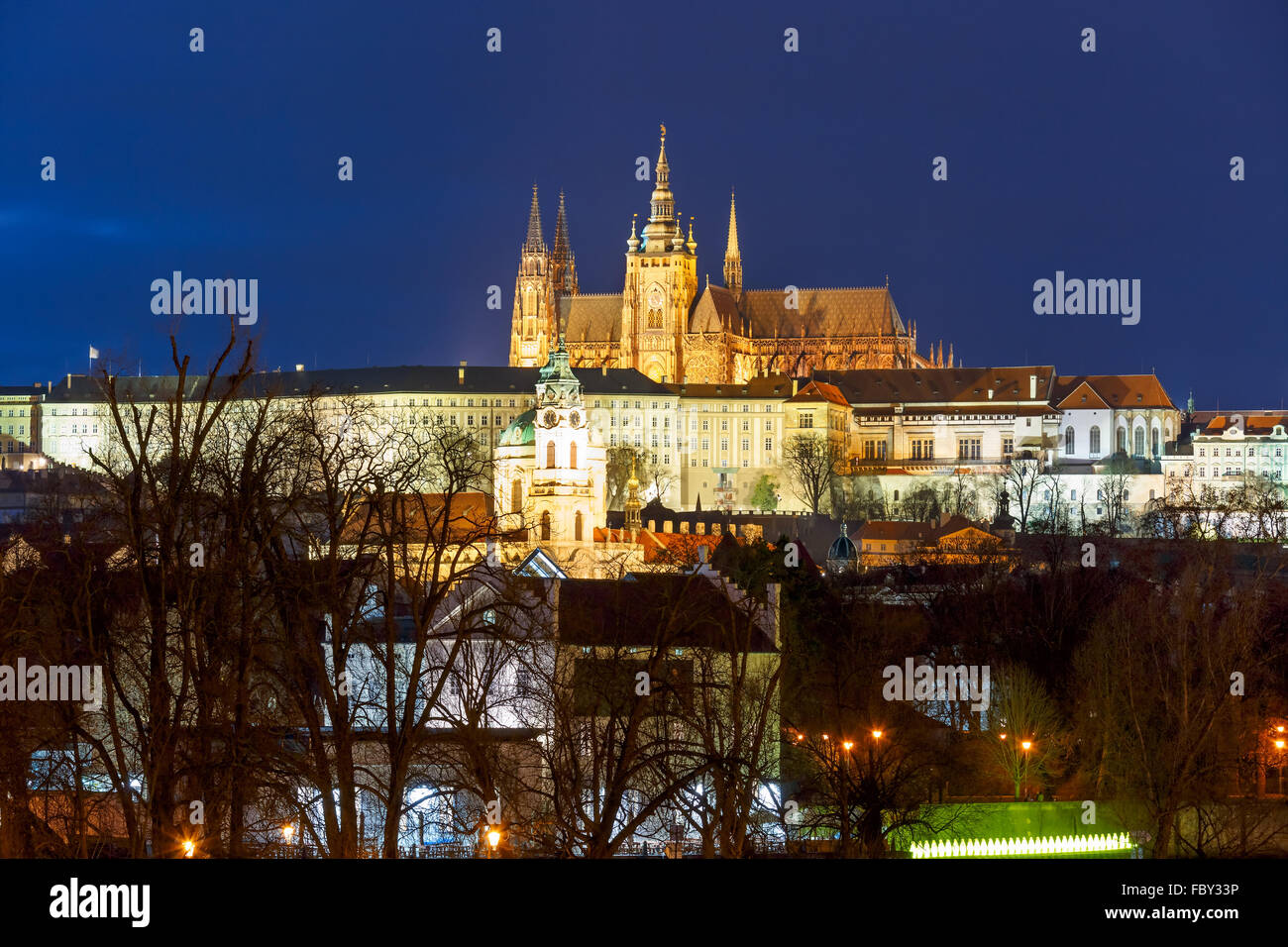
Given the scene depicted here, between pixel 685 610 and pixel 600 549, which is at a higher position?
pixel 600 549

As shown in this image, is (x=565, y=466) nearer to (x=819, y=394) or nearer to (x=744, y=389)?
(x=819, y=394)

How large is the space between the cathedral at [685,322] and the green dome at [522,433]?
6487 cm

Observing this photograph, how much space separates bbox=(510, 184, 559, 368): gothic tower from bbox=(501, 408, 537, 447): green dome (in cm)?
6682

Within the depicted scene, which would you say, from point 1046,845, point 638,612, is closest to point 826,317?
point 638,612

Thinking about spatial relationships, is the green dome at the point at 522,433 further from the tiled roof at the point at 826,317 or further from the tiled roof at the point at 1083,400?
the tiled roof at the point at 826,317

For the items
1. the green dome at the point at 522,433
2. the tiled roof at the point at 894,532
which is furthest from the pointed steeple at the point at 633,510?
the tiled roof at the point at 894,532

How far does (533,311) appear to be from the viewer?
17712 centimetres

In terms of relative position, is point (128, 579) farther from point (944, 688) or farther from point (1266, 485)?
point (1266, 485)

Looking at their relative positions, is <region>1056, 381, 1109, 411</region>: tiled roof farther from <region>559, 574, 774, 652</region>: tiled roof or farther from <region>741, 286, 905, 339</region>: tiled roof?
<region>559, 574, 774, 652</region>: tiled roof

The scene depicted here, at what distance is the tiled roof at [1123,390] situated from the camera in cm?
16362

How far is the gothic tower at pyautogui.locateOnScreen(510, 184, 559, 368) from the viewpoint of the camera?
175250 millimetres
